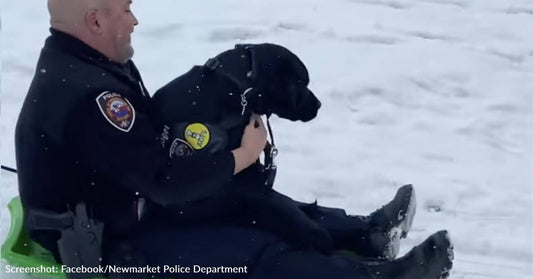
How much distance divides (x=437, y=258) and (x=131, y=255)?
92 cm

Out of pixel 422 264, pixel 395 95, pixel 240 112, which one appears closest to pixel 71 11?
pixel 240 112

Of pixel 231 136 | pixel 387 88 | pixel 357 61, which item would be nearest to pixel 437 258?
pixel 231 136

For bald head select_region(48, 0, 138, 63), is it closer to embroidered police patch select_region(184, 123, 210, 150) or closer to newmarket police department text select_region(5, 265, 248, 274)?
embroidered police patch select_region(184, 123, 210, 150)

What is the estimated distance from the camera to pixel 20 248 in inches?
110

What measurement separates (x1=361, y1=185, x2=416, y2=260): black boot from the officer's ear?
114cm

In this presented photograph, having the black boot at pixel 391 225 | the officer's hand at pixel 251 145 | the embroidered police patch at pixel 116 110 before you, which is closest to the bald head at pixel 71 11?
the embroidered police patch at pixel 116 110

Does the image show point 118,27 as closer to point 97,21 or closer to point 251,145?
point 97,21

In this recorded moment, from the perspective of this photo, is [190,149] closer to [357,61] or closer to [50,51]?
[50,51]

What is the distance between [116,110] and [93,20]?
0.28 meters

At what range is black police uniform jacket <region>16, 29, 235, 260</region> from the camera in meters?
2.41

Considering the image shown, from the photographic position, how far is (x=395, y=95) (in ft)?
15.4

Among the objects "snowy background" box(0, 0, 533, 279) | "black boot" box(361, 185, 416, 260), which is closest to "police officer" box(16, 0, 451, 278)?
"black boot" box(361, 185, 416, 260)

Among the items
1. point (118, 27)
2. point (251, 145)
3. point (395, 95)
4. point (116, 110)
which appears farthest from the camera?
point (395, 95)

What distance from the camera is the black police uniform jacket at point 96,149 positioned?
2.41 m
